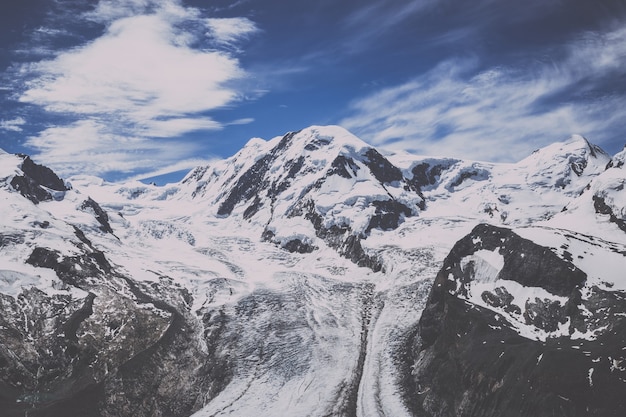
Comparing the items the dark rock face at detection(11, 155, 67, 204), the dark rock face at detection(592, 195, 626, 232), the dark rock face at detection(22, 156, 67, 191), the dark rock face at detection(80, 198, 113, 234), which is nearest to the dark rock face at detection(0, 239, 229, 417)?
the dark rock face at detection(80, 198, 113, 234)

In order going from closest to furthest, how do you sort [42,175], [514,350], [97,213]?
[514,350], [97,213], [42,175]

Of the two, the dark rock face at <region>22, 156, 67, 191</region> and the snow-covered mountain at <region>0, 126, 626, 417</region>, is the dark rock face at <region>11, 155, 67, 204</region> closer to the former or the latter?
the dark rock face at <region>22, 156, 67, 191</region>

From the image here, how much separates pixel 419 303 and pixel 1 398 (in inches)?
2791

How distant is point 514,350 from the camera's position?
57406 mm

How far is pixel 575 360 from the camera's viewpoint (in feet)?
166

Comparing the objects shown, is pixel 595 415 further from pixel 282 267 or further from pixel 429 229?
pixel 429 229

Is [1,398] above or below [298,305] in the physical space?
below

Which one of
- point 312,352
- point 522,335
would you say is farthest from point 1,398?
point 522,335

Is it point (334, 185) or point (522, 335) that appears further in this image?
point (334, 185)

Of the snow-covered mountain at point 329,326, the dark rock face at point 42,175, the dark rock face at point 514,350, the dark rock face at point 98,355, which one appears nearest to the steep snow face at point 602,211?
the snow-covered mountain at point 329,326

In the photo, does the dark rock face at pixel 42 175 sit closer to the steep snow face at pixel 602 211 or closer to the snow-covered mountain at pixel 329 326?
the snow-covered mountain at pixel 329 326

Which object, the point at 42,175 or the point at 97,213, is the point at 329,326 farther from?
the point at 42,175

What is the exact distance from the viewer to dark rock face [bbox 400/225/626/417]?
158 feet

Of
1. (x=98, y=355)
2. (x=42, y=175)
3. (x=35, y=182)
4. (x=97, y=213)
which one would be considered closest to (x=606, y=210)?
(x=98, y=355)
